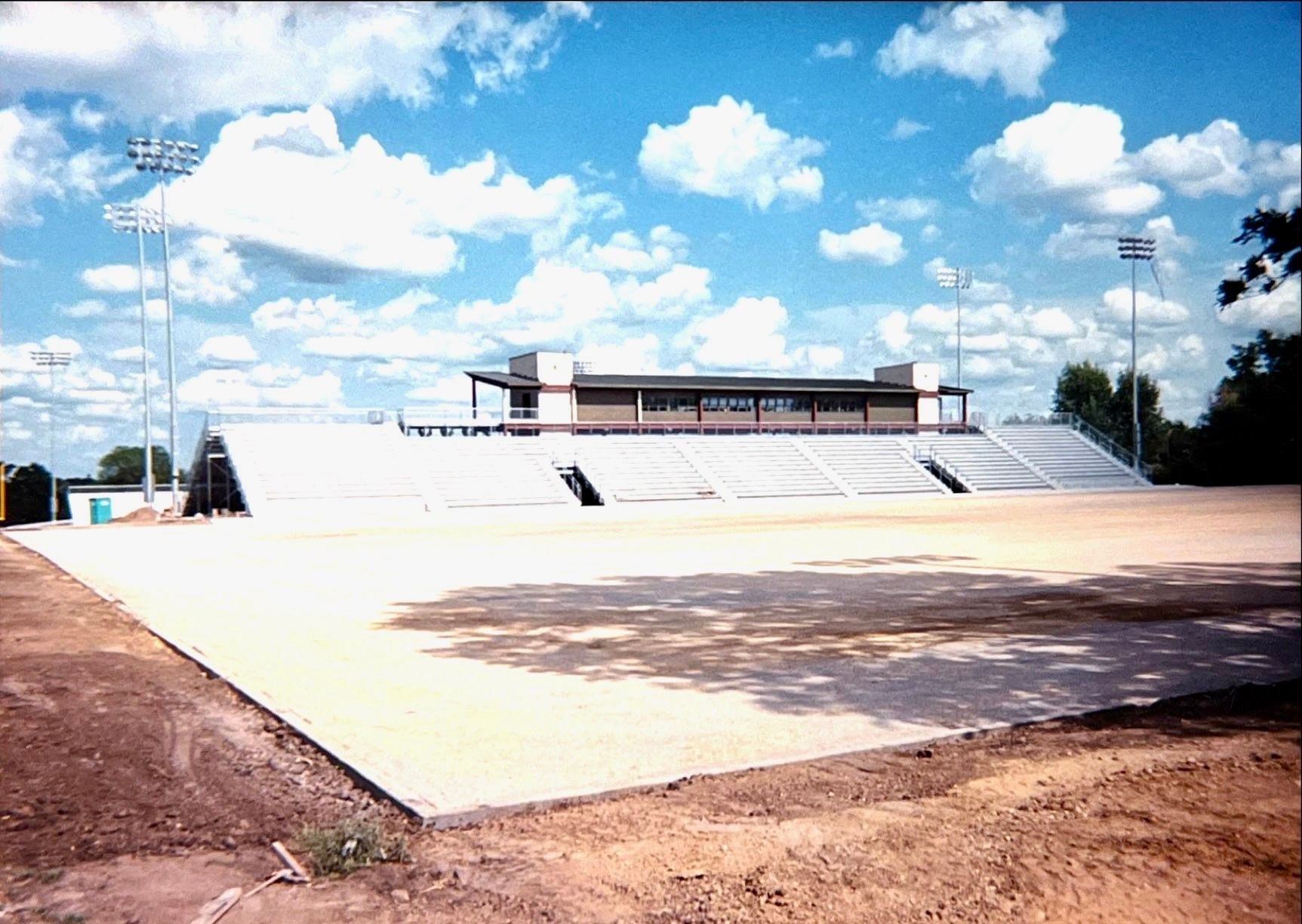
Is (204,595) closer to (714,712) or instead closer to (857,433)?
(714,712)

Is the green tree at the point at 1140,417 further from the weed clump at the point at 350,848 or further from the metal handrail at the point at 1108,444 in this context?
the weed clump at the point at 350,848

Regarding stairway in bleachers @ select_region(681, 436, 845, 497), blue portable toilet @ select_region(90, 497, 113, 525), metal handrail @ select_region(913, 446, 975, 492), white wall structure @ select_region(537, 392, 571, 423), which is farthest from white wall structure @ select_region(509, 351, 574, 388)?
blue portable toilet @ select_region(90, 497, 113, 525)

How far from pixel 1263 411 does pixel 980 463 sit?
52540 millimetres

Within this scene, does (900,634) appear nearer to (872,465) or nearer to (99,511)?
(99,511)

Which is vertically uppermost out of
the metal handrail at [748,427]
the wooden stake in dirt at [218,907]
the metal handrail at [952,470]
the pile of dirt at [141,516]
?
the metal handrail at [748,427]

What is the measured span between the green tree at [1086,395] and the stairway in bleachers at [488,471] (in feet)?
92.5

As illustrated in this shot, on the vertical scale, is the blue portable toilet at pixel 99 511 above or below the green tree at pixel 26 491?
below

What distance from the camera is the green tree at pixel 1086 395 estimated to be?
54.6m

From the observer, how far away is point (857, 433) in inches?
2436

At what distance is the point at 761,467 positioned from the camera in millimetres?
52406

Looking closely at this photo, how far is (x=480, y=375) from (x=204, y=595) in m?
41.0

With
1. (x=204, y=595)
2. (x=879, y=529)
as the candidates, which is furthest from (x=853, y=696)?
(x=879, y=529)

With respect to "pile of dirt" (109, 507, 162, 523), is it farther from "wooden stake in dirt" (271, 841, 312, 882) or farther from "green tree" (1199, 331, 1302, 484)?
"green tree" (1199, 331, 1302, 484)

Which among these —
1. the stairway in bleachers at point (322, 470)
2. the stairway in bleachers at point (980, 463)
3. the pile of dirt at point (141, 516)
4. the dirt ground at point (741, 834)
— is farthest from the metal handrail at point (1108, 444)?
the dirt ground at point (741, 834)
